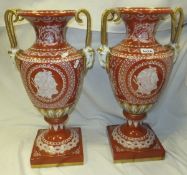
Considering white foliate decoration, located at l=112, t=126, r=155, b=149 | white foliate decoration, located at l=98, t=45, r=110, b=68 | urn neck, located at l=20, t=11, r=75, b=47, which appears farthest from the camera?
white foliate decoration, located at l=112, t=126, r=155, b=149

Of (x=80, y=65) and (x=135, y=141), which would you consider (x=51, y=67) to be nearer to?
(x=80, y=65)

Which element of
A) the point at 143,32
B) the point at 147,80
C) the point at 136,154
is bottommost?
the point at 136,154

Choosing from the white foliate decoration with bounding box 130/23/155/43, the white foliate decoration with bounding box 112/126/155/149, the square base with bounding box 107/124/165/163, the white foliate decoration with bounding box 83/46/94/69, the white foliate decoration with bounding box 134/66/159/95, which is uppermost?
the white foliate decoration with bounding box 130/23/155/43

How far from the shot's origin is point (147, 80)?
896mm

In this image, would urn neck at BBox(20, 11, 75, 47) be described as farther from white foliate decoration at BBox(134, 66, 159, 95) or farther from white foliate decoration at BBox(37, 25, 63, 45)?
white foliate decoration at BBox(134, 66, 159, 95)

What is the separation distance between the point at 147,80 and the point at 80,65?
0.22 m

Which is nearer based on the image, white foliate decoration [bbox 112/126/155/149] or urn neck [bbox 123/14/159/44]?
urn neck [bbox 123/14/159/44]

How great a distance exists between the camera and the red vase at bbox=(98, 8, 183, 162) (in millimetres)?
873

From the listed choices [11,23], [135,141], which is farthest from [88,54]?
[135,141]

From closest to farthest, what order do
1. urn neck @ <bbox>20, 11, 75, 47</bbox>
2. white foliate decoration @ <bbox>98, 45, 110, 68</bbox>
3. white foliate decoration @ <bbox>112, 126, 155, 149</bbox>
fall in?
urn neck @ <bbox>20, 11, 75, 47</bbox>
white foliate decoration @ <bbox>98, 45, 110, 68</bbox>
white foliate decoration @ <bbox>112, 126, 155, 149</bbox>

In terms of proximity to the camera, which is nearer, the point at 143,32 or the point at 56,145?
the point at 143,32

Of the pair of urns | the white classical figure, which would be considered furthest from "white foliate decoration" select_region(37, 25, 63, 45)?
the white classical figure

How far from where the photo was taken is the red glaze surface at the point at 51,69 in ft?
2.81

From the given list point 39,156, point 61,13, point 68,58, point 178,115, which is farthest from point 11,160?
point 178,115
